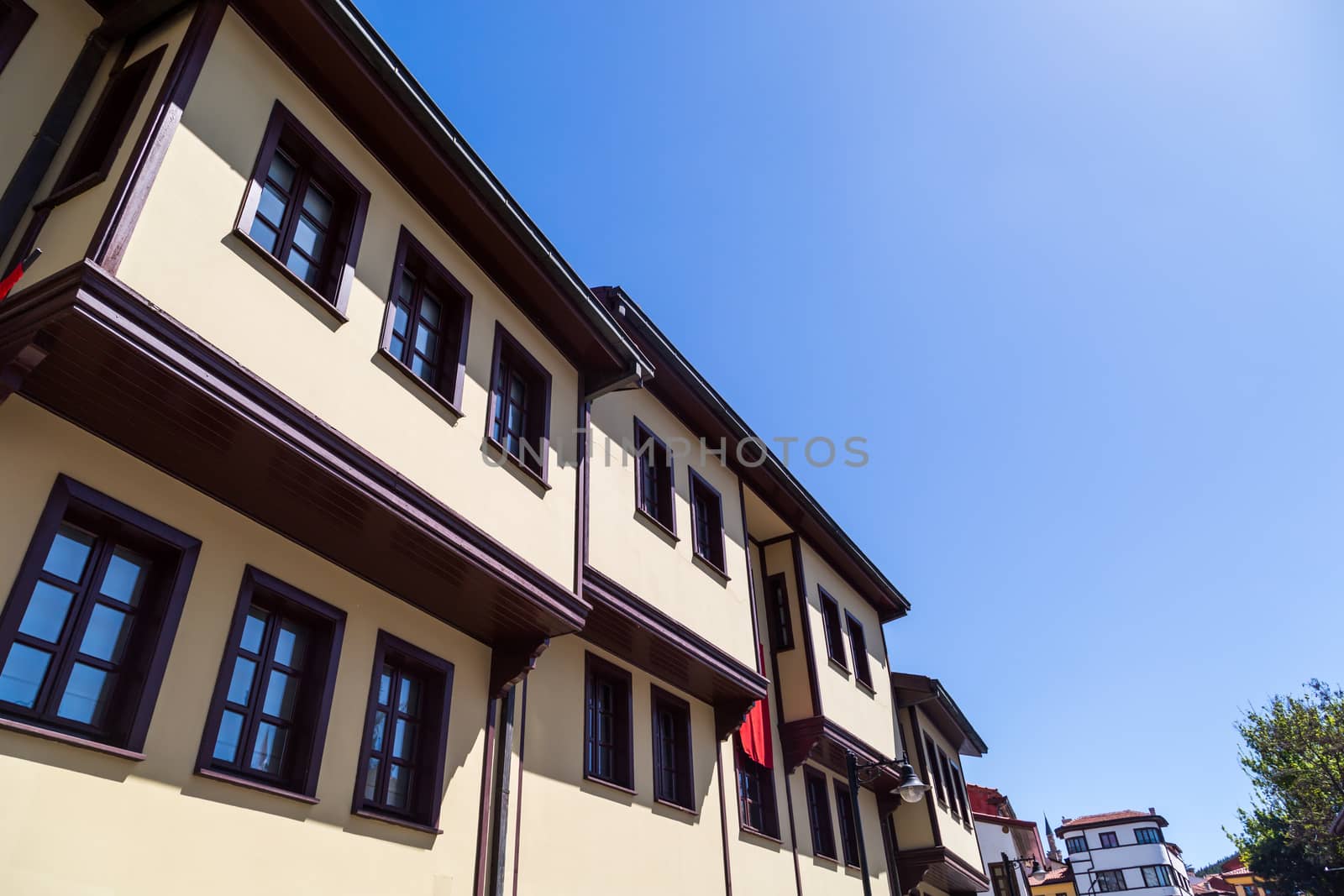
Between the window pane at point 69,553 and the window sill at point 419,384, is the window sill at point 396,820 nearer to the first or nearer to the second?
the window pane at point 69,553

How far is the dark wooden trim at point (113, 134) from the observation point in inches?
211

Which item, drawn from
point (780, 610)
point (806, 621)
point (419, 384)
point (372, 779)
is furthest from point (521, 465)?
point (780, 610)

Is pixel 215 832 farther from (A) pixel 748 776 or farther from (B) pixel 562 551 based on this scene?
(A) pixel 748 776

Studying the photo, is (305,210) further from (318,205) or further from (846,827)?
(846,827)

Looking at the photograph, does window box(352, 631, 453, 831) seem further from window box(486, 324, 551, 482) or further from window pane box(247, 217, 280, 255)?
window pane box(247, 217, 280, 255)

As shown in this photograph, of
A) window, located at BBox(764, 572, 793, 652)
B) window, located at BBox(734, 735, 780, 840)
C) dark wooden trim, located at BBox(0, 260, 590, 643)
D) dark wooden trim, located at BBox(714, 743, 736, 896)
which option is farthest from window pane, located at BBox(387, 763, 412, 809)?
window, located at BBox(764, 572, 793, 652)

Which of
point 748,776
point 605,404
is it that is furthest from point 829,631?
point 605,404

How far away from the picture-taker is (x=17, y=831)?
4.32 metres

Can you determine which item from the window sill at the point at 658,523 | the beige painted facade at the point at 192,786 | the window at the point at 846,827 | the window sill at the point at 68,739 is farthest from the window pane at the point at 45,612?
the window at the point at 846,827

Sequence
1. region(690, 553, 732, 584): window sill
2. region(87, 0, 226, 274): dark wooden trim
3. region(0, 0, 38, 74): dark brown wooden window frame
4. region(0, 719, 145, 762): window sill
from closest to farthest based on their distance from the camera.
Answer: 1. region(0, 719, 145, 762): window sill
2. region(87, 0, 226, 274): dark wooden trim
3. region(0, 0, 38, 74): dark brown wooden window frame
4. region(690, 553, 732, 584): window sill

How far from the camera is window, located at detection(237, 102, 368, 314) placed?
6.24 meters

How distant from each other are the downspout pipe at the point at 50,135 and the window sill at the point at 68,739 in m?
3.08

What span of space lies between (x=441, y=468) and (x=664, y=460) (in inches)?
197

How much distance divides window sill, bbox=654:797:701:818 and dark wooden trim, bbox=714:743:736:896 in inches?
21.7
